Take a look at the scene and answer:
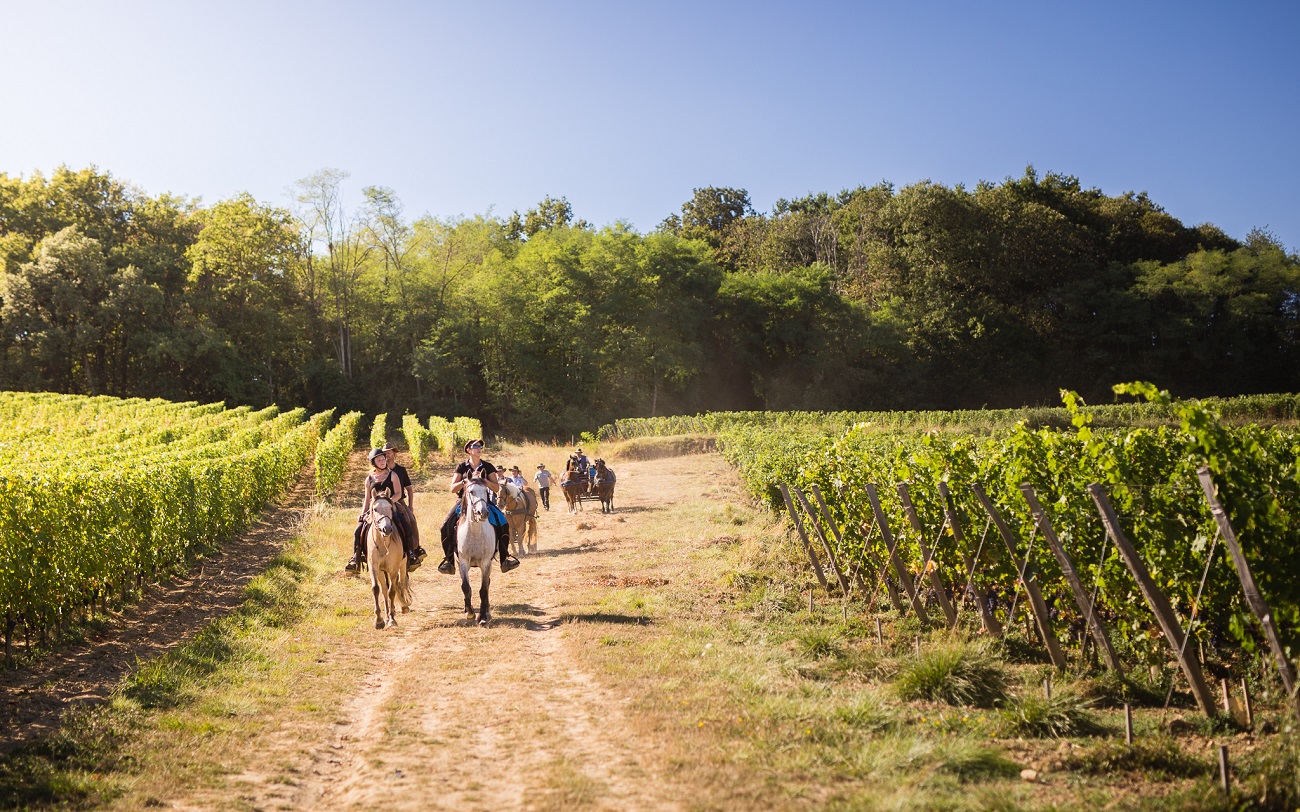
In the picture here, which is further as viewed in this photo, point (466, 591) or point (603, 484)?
point (603, 484)

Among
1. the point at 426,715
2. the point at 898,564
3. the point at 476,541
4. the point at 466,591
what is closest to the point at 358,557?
the point at 466,591

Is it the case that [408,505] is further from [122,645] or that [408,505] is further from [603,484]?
[603,484]

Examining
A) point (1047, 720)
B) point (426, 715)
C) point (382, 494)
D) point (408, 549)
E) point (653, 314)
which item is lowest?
point (426, 715)

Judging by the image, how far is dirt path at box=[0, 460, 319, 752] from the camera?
7.57 meters

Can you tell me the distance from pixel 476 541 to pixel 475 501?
521 mm

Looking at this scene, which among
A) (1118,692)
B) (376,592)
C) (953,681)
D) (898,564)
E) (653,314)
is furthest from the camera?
(653,314)

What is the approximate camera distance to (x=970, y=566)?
8.94 metres

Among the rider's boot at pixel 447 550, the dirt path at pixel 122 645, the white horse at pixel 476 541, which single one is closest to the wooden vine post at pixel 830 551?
the white horse at pixel 476 541

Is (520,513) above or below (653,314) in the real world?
below

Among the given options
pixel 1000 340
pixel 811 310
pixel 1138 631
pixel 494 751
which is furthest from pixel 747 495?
pixel 1000 340

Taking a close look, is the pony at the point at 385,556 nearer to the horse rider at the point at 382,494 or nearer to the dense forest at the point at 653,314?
the horse rider at the point at 382,494

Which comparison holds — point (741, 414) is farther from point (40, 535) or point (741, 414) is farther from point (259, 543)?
point (40, 535)

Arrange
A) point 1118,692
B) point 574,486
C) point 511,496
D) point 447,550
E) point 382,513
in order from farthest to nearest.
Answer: point 574,486
point 511,496
point 447,550
point 382,513
point 1118,692

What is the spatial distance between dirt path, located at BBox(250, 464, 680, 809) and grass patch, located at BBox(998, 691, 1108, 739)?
2.60 m
